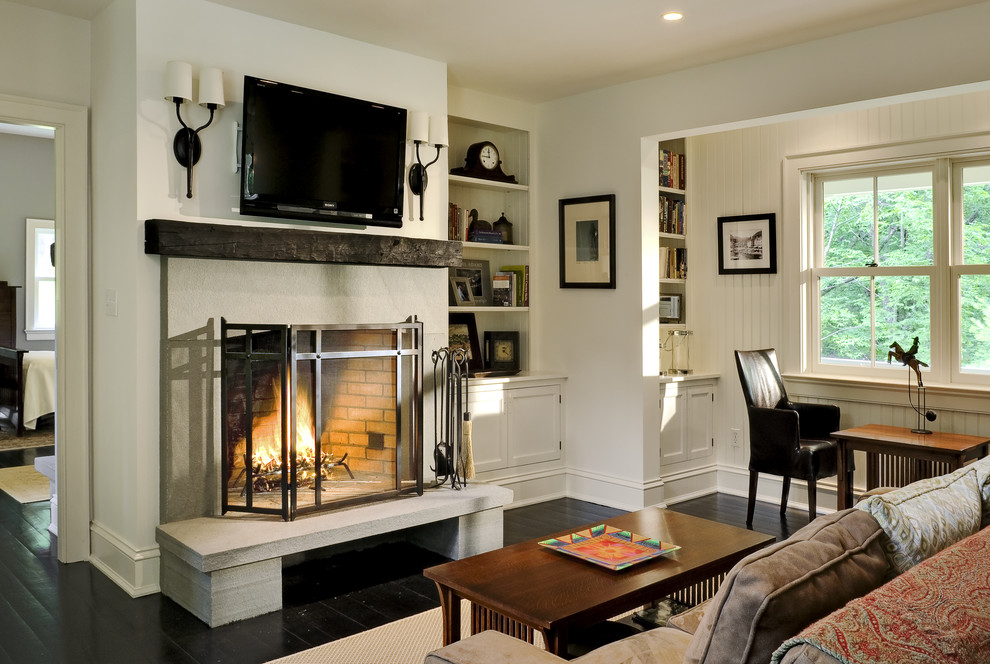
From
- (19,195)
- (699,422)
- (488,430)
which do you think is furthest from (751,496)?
(19,195)

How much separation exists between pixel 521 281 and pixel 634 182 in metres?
1.05

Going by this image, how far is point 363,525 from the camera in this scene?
3570 millimetres

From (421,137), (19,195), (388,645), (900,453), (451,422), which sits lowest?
(388,645)

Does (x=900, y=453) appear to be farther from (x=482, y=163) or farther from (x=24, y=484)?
(x=24, y=484)

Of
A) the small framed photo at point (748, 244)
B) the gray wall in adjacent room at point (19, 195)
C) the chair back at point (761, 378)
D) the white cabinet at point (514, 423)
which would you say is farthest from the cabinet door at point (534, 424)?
the gray wall in adjacent room at point (19, 195)

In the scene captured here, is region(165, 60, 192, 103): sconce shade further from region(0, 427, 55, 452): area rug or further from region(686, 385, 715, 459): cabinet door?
region(0, 427, 55, 452): area rug

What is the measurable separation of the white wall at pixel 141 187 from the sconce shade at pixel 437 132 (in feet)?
2.04

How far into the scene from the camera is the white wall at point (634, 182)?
12.9ft

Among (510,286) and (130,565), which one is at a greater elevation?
(510,286)

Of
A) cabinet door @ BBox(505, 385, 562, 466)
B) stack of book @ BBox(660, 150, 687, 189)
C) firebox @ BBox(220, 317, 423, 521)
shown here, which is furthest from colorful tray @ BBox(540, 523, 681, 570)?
stack of book @ BBox(660, 150, 687, 189)

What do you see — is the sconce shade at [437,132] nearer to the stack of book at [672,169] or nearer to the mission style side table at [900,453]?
the stack of book at [672,169]

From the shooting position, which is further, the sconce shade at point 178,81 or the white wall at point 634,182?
the white wall at point 634,182

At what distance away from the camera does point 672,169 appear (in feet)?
18.1

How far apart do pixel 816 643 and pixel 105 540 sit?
3.52 m
